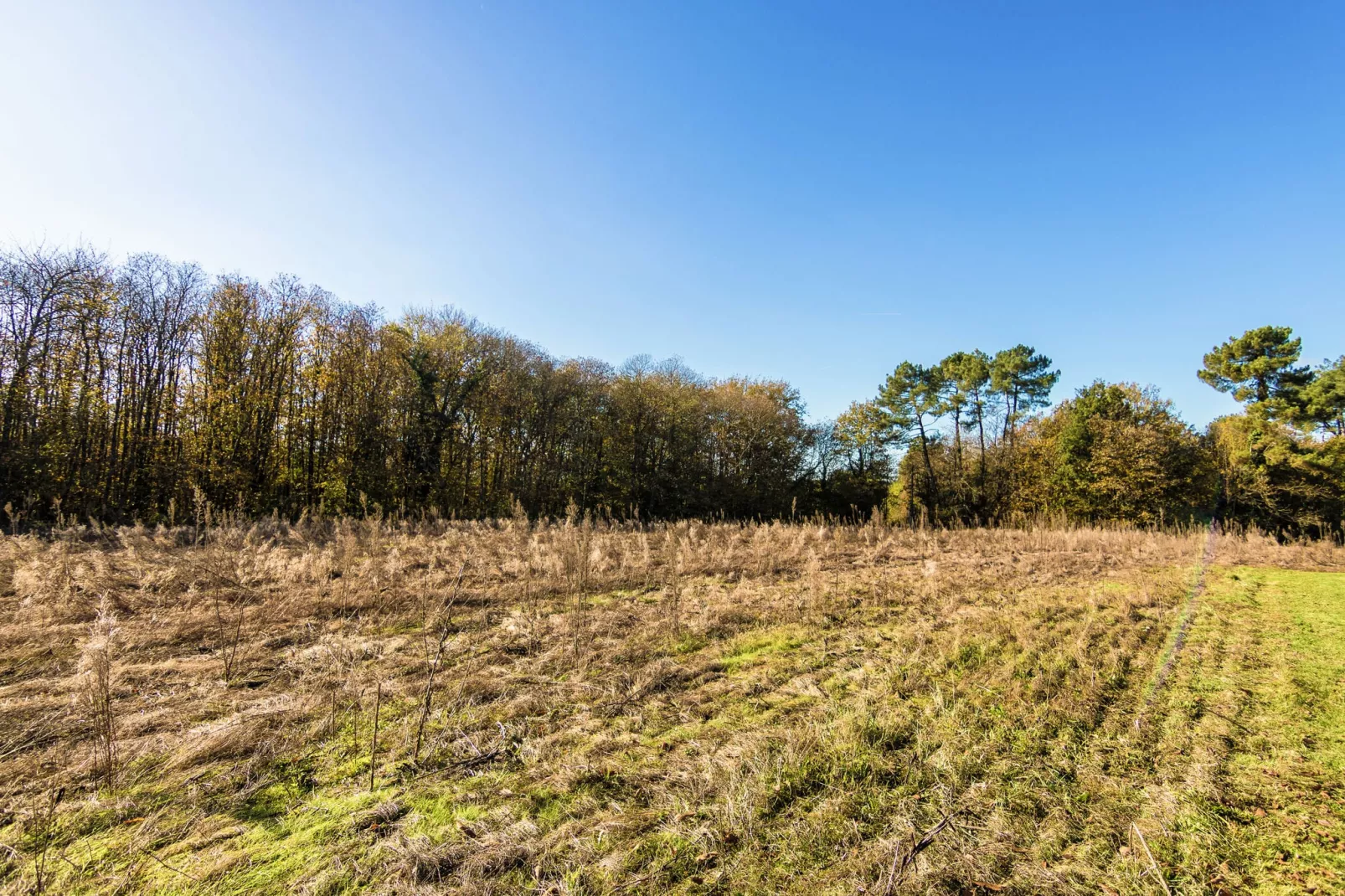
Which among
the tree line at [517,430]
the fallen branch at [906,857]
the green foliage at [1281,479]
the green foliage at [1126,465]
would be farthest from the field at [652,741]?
the green foliage at [1281,479]

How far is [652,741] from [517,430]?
76.6 ft

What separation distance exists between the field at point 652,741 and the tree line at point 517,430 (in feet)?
18.2

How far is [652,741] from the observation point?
3400 millimetres

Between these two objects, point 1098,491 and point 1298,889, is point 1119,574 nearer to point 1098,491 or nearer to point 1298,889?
point 1298,889

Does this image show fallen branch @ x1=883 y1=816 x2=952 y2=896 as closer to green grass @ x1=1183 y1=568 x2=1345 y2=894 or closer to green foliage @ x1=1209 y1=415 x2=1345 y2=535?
green grass @ x1=1183 y1=568 x2=1345 y2=894

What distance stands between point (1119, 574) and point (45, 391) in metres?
26.6

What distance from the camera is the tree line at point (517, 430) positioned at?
15438 mm

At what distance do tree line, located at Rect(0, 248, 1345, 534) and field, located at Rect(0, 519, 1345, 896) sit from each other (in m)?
5.55

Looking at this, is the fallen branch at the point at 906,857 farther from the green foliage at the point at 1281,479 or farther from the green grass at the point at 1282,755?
the green foliage at the point at 1281,479

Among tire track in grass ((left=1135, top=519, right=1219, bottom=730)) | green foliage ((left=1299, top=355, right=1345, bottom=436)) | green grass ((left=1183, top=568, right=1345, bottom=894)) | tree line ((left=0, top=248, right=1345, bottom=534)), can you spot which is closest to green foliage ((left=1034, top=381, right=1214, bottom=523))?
tree line ((left=0, top=248, right=1345, bottom=534))

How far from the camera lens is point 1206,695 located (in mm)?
3959

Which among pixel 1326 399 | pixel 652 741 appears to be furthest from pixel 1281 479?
pixel 652 741

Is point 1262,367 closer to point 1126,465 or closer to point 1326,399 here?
point 1326,399

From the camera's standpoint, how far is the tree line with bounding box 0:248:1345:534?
50.6ft
